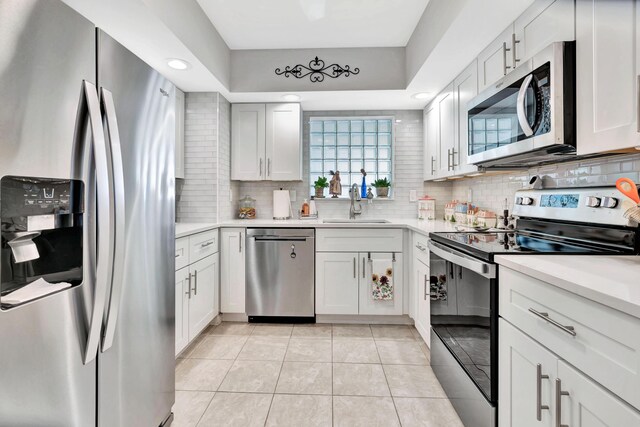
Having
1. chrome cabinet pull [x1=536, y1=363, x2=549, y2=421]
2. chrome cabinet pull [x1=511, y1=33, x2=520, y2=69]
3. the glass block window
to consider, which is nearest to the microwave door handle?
chrome cabinet pull [x1=511, y1=33, x2=520, y2=69]

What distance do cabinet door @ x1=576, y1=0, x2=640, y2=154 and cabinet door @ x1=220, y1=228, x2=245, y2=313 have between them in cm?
256

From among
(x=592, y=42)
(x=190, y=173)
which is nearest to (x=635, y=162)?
(x=592, y=42)

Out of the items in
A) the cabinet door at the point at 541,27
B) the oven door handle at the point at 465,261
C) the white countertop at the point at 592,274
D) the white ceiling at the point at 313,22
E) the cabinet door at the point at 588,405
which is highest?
the white ceiling at the point at 313,22

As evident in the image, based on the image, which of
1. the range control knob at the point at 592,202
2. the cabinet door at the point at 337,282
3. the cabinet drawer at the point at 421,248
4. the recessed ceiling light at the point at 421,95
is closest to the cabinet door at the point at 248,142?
the cabinet door at the point at 337,282

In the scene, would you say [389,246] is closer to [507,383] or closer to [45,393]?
[507,383]

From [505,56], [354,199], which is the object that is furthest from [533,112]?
[354,199]

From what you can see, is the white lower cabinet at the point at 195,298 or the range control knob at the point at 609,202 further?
the white lower cabinet at the point at 195,298

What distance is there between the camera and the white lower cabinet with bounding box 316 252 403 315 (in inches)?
118

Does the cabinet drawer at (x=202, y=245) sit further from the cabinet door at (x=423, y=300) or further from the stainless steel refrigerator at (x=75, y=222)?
the cabinet door at (x=423, y=300)

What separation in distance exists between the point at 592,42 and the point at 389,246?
2035mm

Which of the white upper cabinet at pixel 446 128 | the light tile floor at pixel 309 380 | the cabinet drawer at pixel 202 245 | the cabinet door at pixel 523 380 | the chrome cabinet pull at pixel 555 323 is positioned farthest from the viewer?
the white upper cabinet at pixel 446 128

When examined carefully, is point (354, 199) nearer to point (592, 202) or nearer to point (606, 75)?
point (592, 202)

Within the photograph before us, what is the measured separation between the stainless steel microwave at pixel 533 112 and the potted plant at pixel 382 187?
1.60m

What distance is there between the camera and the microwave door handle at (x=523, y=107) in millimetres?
1530
